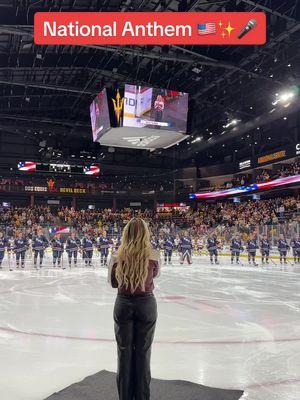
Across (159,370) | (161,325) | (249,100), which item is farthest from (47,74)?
(159,370)

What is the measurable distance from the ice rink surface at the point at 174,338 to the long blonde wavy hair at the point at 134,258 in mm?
1307

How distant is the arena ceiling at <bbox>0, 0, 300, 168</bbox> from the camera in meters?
13.6

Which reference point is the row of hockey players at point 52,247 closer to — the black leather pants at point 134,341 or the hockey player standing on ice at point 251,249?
the hockey player standing on ice at point 251,249

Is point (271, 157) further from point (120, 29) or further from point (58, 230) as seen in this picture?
point (120, 29)

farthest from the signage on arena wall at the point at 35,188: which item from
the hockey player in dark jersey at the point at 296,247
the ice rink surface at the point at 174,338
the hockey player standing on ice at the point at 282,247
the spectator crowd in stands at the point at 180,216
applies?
Result: the ice rink surface at the point at 174,338

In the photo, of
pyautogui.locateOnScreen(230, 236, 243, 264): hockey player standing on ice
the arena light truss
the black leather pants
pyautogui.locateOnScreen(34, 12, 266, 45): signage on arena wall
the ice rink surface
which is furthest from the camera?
the arena light truss

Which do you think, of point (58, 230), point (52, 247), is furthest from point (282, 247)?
point (58, 230)

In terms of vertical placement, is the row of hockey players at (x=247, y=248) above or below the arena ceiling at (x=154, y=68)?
below

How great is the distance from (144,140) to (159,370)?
46.7 ft

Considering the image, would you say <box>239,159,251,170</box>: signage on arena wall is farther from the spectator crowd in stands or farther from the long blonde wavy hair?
the long blonde wavy hair

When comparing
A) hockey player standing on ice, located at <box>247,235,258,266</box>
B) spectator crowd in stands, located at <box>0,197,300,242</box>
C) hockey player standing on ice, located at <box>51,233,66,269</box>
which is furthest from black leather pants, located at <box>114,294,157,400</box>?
spectator crowd in stands, located at <box>0,197,300,242</box>

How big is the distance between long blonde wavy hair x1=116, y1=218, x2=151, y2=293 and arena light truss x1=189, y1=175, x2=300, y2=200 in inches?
973

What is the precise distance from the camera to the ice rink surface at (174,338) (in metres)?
3.48

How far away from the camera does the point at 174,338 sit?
4.99 m
